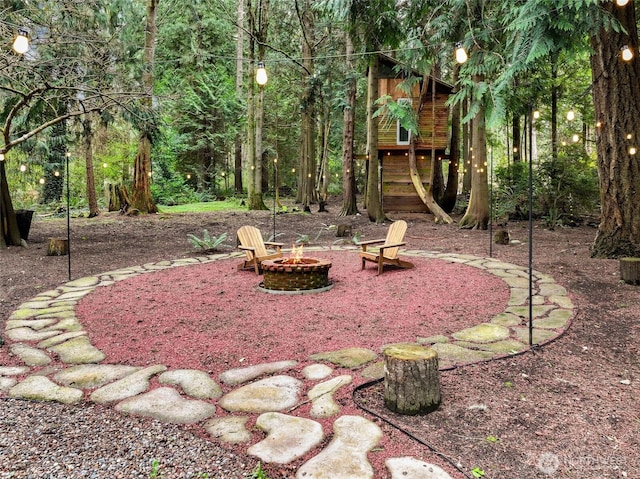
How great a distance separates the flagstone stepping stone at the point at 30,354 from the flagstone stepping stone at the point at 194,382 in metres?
1.14

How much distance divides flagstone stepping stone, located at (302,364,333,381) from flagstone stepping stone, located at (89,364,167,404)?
1.10 m

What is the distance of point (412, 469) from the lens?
2176mm

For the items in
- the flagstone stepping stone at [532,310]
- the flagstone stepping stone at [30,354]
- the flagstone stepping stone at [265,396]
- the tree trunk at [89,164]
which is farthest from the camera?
the tree trunk at [89,164]

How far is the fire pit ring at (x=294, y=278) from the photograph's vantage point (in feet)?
19.0

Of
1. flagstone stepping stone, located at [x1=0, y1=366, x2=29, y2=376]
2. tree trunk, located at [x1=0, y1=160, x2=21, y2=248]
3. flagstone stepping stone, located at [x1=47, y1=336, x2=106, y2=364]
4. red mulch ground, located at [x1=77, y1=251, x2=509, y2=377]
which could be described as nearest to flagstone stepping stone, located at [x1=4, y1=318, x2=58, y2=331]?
red mulch ground, located at [x1=77, y1=251, x2=509, y2=377]

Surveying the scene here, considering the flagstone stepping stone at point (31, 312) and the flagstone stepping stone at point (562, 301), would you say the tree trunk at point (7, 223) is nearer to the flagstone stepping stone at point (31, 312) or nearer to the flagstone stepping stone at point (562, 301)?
the flagstone stepping stone at point (31, 312)

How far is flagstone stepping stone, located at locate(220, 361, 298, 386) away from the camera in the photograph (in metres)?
3.28

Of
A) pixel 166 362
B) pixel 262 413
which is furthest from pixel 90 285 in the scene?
pixel 262 413

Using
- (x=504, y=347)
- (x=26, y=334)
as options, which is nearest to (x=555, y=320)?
(x=504, y=347)

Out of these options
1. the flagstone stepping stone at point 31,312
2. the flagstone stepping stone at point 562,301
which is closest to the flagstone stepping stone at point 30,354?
the flagstone stepping stone at point 31,312

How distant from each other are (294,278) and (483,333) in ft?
8.23

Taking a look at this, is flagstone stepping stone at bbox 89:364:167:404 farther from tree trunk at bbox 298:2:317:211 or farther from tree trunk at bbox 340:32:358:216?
tree trunk at bbox 298:2:317:211

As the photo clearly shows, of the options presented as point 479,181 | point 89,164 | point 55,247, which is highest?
point 89,164

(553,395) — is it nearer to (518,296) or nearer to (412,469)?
(412,469)
